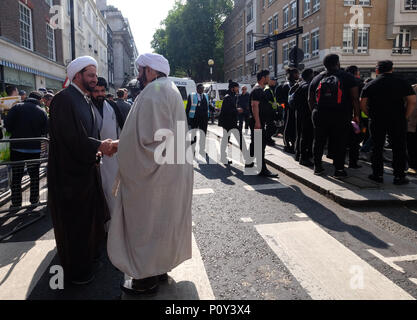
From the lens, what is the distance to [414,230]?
4234 mm

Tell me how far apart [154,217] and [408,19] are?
1185 inches

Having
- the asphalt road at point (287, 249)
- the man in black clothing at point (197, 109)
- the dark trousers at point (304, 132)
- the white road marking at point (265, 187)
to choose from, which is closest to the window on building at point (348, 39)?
the man in black clothing at point (197, 109)

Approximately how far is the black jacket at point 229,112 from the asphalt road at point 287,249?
3534 millimetres

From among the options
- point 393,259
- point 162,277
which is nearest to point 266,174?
point 393,259

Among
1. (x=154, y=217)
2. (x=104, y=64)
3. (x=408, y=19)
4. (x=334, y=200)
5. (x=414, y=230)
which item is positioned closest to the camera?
(x=154, y=217)

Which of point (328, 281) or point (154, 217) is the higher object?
point (154, 217)

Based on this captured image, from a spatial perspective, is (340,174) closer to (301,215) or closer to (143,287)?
(301,215)

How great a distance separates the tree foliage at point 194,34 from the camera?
50312 millimetres

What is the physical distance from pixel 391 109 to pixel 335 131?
0.91m

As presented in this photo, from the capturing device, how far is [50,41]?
79.3 feet

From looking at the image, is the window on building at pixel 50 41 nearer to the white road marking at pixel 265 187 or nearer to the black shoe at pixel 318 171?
the white road marking at pixel 265 187
